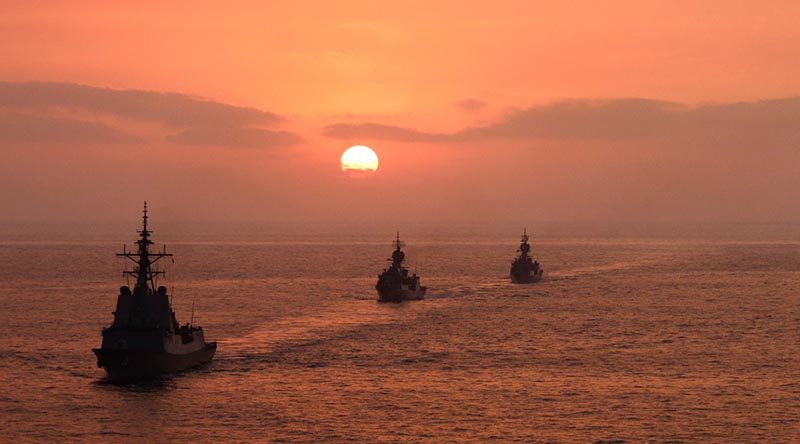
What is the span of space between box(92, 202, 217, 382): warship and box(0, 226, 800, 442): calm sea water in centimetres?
161

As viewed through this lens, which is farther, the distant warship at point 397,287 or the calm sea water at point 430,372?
the distant warship at point 397,287

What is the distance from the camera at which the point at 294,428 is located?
177 ft

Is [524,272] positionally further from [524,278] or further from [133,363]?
[133,363]

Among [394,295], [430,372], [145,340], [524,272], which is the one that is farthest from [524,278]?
[145,340]

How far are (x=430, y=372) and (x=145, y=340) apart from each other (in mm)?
20622

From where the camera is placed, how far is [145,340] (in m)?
68.8

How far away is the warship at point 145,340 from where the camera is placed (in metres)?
67.4

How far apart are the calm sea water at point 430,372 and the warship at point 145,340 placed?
5.28 ft

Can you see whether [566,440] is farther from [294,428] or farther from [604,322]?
→ [604,322]

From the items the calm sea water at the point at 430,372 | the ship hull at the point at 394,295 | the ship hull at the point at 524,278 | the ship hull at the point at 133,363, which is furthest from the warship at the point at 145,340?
the ship hull at the point at 524,278

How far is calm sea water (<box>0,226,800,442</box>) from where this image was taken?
54156mm

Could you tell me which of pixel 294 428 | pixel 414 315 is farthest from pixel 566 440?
pixel 414 315

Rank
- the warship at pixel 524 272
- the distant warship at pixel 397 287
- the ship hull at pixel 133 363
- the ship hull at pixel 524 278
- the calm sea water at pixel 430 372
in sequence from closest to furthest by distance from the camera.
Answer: the calm sea water at pixel 430 372, the ship hull at pixel 133 363, the distant warship at pixel 397 287, the ship hull at pixel 524 278, the warship at pixel 524 272

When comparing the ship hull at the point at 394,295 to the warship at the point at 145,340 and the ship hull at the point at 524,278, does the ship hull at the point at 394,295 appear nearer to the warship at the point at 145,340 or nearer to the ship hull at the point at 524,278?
the ship hull at the point at 524,278
